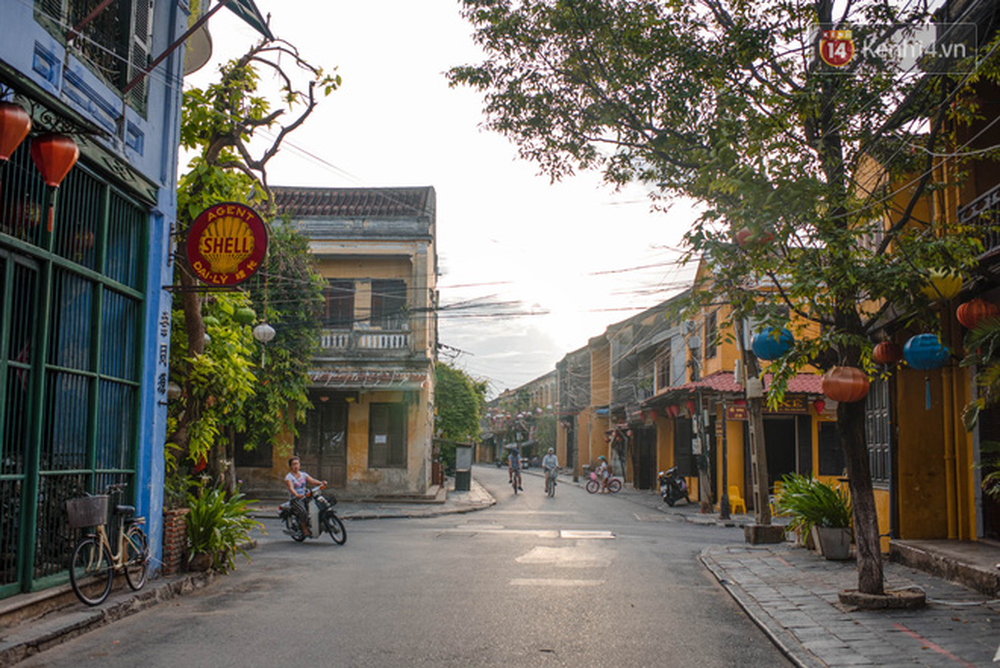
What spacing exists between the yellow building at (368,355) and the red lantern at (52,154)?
19.4 meters

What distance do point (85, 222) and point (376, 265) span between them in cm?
1863

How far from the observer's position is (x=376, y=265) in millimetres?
27594

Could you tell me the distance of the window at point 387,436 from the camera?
27094 mm

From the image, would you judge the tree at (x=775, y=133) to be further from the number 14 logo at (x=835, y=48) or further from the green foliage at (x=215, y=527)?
the green foliage at (x=215, y=527)

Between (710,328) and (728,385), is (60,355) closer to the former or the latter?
(728,385)

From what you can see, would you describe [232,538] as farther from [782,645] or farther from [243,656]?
[782,645]

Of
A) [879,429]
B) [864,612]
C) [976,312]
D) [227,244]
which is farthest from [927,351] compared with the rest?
[227,244]

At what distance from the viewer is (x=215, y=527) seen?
11.1 metres

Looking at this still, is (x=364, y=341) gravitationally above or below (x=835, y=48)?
below

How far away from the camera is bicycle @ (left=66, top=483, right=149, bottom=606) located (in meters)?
8.28

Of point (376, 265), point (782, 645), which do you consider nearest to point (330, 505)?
point (782, 645)

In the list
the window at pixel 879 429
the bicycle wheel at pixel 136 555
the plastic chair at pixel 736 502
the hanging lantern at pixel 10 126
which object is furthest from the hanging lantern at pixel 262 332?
the plastic chair at pixel 736 502

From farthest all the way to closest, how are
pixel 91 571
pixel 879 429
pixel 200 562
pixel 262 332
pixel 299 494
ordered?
pixel 262 332
pixel 299 494
pixel 879 429
pixel 200 562
pixel 91 571

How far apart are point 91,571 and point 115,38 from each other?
5.83 m
